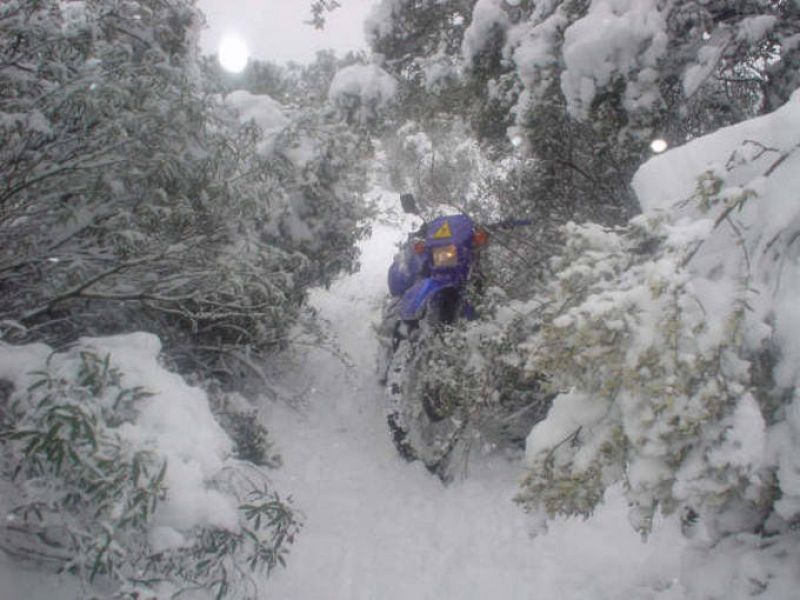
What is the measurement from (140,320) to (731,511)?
4414 mm

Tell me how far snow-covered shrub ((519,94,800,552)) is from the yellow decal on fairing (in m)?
3.04

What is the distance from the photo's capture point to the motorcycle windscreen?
565cm

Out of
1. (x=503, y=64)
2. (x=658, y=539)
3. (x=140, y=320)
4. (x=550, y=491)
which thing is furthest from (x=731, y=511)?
(x=503, y=64)

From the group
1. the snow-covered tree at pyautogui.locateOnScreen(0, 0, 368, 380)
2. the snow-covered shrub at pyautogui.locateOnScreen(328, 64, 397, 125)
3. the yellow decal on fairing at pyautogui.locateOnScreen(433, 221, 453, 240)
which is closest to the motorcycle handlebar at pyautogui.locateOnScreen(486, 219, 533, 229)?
the yellow decal on fairing at pyautogui.locateOnScreen(433, 221, 453, 240)

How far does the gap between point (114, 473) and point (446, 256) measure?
12.4 ft

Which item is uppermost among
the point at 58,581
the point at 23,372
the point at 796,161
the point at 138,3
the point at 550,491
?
the point at 138,3

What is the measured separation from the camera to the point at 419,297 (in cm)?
569

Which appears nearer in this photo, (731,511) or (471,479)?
(731,511)

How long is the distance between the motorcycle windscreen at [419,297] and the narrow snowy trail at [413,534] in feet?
4.65

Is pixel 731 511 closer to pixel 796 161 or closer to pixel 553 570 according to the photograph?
pixel 796 161

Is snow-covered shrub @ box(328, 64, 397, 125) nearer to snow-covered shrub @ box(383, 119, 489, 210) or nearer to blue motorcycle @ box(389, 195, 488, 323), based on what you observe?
snow-covered shrub @ box(383, 119, 489, 210)

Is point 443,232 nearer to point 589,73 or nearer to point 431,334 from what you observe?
point 431,334

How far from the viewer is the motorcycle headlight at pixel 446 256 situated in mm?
5848

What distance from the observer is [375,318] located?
916 cm
